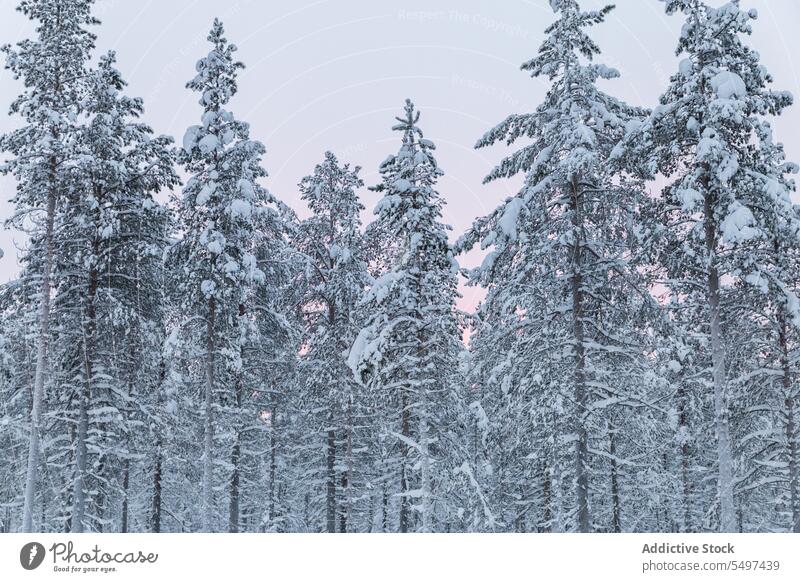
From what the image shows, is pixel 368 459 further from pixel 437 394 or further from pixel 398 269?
pixel 398 269

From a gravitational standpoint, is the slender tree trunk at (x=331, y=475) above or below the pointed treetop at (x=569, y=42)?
below

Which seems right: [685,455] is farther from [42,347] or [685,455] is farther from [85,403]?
[42,347]

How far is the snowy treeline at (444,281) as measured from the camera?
49.1 ft

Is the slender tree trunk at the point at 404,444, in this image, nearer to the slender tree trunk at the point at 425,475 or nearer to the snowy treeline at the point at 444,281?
the snowy treeline at the point at 444,281

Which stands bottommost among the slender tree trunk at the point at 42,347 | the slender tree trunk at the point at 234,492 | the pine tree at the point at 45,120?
the slender tree trunk at the point at 234,492

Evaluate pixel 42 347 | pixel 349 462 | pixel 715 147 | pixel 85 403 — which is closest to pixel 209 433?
pixel 85 403

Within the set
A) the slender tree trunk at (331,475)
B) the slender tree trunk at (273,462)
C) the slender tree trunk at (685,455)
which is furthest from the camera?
the slender tree trunk at (273,462)

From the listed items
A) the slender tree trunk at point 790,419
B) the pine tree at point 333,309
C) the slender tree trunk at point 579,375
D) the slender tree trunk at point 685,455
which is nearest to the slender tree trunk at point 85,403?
the pine tree at point 333,309

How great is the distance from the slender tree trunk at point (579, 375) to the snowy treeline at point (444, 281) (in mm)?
64

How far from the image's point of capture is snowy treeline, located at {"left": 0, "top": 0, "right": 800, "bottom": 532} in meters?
15.0

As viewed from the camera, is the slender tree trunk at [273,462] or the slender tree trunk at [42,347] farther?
the slender tree trunk at [273,462]

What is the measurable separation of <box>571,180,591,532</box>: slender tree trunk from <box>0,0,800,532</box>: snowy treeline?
64 millimetres
